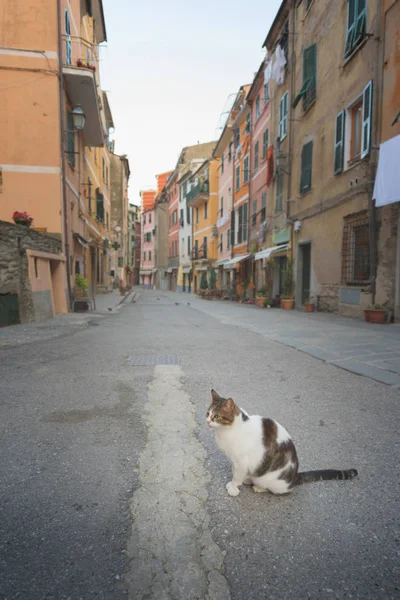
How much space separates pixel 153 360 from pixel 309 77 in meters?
12.9

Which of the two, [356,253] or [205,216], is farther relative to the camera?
[205,216]

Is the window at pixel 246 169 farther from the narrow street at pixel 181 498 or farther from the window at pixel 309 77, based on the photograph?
the narrow street at pixel 181 498

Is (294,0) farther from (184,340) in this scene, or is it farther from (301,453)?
(301,453)

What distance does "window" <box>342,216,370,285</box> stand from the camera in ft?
32.7

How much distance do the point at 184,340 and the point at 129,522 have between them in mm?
Result: 5090

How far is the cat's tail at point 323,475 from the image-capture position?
199 cm

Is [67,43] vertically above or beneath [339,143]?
above

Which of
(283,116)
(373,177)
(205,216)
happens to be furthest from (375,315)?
(205,216)

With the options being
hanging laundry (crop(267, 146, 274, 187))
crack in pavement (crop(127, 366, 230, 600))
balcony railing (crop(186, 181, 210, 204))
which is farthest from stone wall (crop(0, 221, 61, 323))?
balcony railing (crop(186, 181, 210, 204))

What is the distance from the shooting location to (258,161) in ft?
66.4

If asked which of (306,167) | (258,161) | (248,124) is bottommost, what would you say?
(306,167)

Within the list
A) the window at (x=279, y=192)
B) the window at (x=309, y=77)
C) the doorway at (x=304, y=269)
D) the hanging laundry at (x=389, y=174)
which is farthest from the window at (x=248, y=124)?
the hanging laundry at (x=389, y=174)

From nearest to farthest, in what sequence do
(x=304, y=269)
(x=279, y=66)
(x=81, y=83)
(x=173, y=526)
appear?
(x=173, y=526), (x=81, y=83), (x=304, y=269), (x=279, y=66)

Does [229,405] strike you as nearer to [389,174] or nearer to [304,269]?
[389,174]
